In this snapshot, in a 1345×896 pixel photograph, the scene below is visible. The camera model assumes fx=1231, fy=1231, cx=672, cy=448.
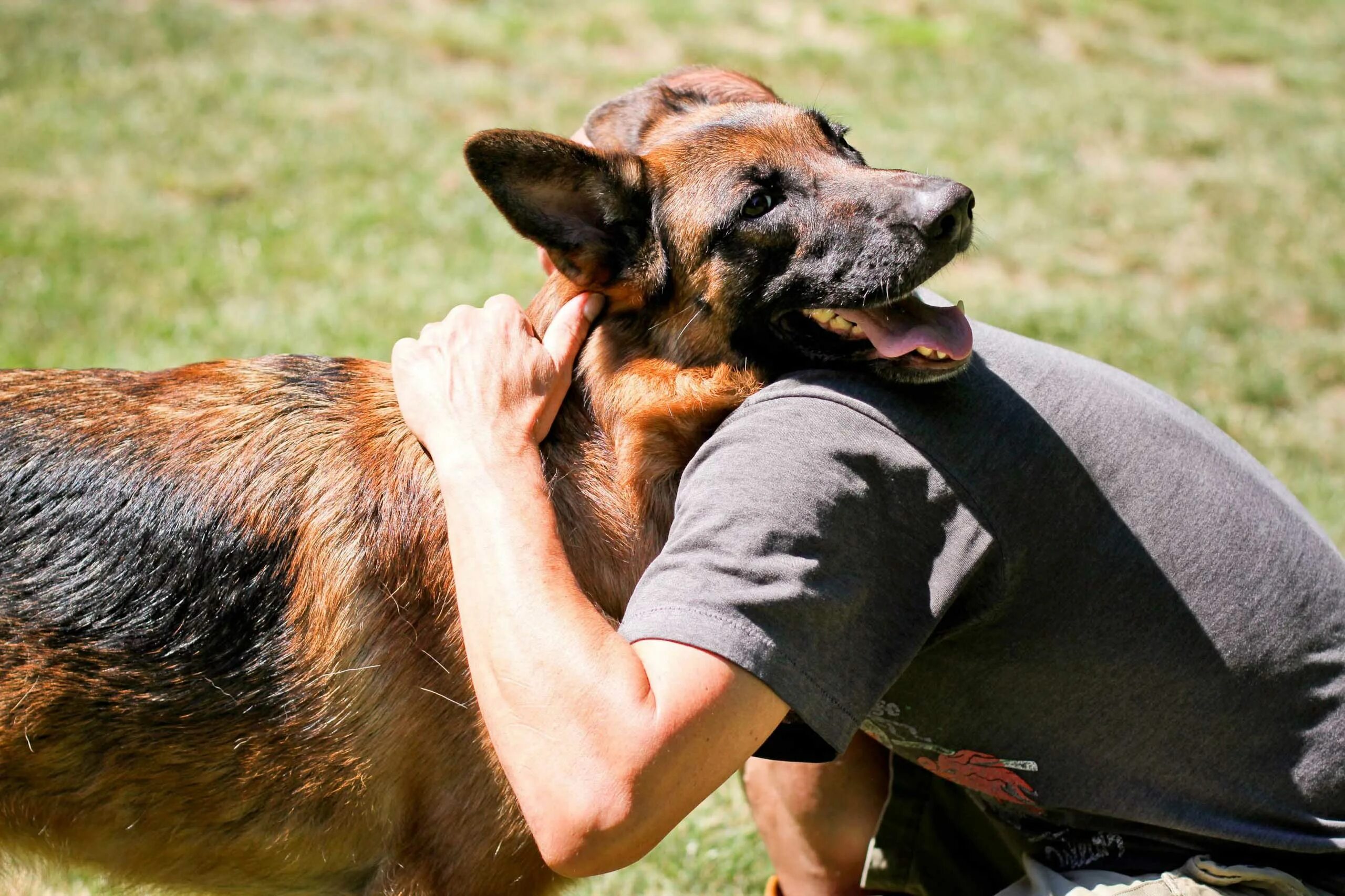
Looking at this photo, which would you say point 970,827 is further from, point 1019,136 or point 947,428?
point 1019,136

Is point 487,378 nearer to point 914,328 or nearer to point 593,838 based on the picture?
point 914,328

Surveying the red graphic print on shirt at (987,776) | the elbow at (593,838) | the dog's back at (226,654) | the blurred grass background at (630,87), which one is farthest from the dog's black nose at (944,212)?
the blurred grass background at (630,87)

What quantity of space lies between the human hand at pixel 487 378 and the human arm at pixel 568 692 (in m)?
0.02

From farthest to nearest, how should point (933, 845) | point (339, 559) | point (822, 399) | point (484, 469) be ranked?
point (933, 845) < point (339, 559) < point (484, 469) < point (822, 399)

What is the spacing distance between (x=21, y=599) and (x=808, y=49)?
399 inches

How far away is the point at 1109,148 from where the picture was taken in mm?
10023

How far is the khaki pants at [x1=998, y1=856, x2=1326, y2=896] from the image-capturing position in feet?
8.39

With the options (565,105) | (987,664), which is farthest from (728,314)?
(565,105)

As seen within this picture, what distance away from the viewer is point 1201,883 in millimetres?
2578

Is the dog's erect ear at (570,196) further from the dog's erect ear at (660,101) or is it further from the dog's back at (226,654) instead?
the dog's back at (226,654)

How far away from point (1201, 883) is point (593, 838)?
1.32m

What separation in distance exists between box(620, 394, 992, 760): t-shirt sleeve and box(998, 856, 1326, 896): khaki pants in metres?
0.77

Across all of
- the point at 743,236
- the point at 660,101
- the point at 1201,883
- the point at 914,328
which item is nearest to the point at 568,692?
the point at 914,328

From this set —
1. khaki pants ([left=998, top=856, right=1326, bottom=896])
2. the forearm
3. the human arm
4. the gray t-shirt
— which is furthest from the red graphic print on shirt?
the forearm
